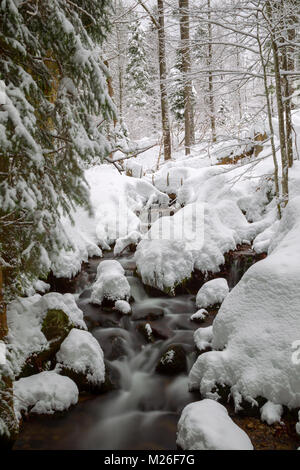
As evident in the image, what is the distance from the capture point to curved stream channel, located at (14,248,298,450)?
171 inches

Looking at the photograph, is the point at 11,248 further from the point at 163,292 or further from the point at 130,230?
the point at 130,230

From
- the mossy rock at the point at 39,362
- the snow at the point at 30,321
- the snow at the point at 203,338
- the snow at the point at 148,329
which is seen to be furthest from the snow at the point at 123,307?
the mossy rock at the point at 39,362

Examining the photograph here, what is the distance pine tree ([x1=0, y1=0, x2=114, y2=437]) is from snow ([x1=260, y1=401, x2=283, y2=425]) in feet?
9.94

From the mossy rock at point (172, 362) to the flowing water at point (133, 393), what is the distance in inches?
4.1

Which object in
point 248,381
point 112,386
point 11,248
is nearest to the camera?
point 11,248

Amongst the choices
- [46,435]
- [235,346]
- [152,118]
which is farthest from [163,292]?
[152,118]

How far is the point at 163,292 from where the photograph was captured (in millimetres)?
7867

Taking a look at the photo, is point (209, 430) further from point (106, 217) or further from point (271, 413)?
point (106, 217)

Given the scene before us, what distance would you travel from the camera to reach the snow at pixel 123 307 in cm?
700

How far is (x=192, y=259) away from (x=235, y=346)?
368 cm

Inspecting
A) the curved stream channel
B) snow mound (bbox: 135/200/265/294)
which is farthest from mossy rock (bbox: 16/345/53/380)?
snow mound (bbox: 135/200/265/294)

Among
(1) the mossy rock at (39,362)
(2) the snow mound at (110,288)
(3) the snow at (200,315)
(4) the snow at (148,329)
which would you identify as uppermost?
(2) the snow mound at (110,288)

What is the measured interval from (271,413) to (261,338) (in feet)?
3.01

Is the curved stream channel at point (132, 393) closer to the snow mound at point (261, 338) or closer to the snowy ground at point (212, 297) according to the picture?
the snowy ground at point (212, 297)
